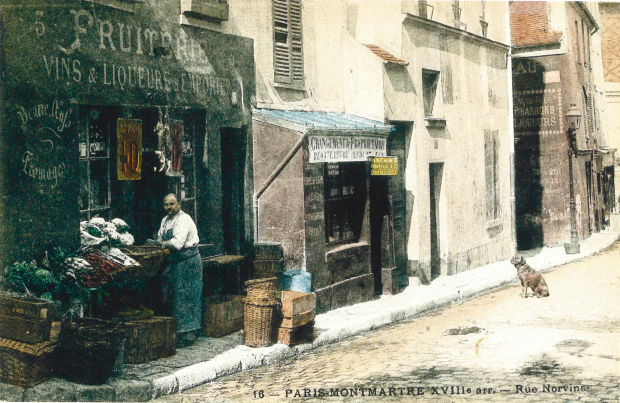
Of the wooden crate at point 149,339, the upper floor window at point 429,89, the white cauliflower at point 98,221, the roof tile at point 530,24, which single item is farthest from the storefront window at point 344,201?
the roof tile at point 530,24

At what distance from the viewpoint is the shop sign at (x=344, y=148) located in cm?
1090

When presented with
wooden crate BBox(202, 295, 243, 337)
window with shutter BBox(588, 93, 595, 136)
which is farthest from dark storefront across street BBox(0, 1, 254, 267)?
window with shutter BBox(588, 93, 595, 136)

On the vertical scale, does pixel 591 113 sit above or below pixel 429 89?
above

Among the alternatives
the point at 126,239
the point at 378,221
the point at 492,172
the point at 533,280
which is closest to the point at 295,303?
the point at 126,239

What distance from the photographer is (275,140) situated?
1098cm

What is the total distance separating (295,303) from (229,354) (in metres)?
1.13

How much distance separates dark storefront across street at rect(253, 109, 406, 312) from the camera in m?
11.0

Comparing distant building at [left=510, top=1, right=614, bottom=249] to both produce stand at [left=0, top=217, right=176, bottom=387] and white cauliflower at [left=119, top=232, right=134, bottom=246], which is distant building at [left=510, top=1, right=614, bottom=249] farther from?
white cauliflower at [left=119, top=232, right=134, bottom=246]

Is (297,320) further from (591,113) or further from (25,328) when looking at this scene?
(591,113)

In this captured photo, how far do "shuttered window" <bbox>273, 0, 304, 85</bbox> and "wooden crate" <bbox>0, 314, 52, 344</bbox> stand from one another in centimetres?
636

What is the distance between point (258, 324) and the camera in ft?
29.0

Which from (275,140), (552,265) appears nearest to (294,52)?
(275,140)

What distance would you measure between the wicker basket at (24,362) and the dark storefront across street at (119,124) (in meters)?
0.98

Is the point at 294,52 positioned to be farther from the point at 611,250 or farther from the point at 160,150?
the point at 611,250
